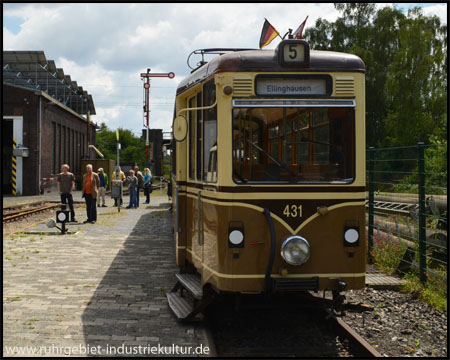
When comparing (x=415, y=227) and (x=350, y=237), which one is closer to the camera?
(x=350, y=237)

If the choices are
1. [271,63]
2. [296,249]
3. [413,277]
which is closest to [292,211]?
[296,249]

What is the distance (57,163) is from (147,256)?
31616 millimetres

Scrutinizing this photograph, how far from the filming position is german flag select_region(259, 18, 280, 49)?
22.3 feet

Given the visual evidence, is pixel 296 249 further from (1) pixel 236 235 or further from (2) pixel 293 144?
(2) pixel 293 144

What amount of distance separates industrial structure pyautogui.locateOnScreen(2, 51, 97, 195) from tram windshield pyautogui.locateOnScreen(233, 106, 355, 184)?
94.9ft

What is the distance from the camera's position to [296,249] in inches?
219

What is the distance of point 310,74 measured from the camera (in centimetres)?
571

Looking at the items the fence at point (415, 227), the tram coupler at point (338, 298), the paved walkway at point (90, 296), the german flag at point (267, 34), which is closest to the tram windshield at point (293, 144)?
the tram coupler at point (338, 298)

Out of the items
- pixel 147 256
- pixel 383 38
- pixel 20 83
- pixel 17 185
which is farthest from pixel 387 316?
pixel 383 38

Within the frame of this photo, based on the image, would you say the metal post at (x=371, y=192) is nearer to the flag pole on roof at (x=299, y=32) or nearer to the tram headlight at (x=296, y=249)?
the flag pole on roof at (x=299, y=32)

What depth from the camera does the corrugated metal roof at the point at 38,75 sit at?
37281mm

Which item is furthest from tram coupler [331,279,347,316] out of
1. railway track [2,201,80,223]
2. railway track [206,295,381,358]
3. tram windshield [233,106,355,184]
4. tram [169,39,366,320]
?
railway track [2,201,80,223]

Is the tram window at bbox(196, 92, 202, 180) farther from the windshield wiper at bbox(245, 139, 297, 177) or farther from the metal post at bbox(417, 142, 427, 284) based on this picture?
the metal post at bbox(417, 142, 427, 284)

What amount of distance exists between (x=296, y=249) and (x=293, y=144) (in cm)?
111
